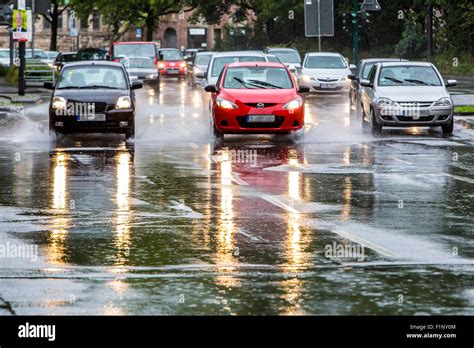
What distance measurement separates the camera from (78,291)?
32.9 ft

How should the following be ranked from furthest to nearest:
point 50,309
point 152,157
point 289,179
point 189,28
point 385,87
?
point 189,28 < point 385,87 < point 152,157 < point 289,179 < point 50,309

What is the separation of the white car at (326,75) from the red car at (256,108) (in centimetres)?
1961

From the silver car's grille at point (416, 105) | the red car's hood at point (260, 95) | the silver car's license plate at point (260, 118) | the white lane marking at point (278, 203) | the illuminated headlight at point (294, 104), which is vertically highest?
the red car's hood at point (260, 95)

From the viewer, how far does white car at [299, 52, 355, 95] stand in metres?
46.6

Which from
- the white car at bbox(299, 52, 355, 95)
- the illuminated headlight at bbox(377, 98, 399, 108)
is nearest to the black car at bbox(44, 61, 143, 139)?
the illuminated headlight at bbox(377, 98, 399, 108)

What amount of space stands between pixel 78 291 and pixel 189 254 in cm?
193

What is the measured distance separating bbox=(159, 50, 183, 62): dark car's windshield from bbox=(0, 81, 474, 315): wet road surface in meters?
44.2

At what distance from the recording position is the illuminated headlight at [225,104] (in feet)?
84.6

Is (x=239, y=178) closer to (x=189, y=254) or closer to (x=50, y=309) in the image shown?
(x=189, y=254)

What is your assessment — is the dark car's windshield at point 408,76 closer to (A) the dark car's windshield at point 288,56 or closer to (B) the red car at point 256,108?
(B) the red car at point 256,108

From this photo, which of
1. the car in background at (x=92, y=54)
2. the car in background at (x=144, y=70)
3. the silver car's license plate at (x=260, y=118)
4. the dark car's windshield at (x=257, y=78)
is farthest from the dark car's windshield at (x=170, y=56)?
the silver car's license plate at (x=260, y=118)

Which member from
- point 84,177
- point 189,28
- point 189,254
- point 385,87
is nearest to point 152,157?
point 84,177

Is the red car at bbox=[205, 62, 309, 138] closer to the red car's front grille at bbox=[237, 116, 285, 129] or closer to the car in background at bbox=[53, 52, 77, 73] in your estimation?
the red car's front grille at bbox=[237, 116, 285, 129]

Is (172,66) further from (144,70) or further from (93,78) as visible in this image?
(93,78)
